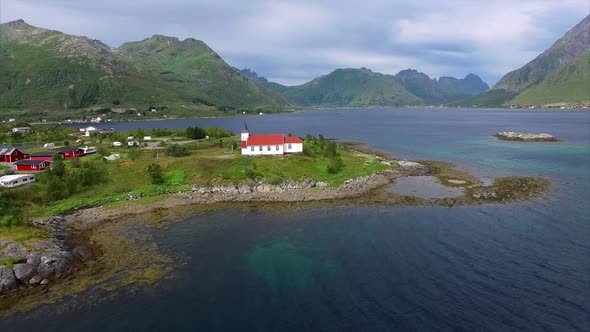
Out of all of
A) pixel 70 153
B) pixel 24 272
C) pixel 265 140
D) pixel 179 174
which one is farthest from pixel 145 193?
pixel 70 153

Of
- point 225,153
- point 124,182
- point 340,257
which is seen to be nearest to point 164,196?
point 124,182

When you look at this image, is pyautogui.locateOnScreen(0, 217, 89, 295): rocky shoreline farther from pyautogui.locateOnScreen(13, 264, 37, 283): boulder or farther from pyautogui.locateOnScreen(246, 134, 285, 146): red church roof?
pyautogui.locateOnScreen(246, 134, 285, 146): red church roof

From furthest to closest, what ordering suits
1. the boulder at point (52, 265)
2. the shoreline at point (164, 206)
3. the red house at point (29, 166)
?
the red house at point (29, 166), the boulder at point (52, 265), the shoreline at point (164, 206)

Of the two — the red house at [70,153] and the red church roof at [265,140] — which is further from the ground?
the red church roof at [265,140]

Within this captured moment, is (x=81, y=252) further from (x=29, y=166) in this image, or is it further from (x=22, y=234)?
(x=29, y=166)

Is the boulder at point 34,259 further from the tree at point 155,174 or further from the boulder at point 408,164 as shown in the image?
the boulder at point 408,164

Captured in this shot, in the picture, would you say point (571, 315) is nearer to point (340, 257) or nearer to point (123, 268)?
point (340, 257)

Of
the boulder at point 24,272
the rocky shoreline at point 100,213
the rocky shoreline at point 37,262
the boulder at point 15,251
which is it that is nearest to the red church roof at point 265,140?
the rocky shoreline at point 100,213

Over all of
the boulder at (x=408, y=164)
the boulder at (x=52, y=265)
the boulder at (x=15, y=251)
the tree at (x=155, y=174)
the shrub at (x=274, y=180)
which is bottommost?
the boulder at (x=52, y=265)
